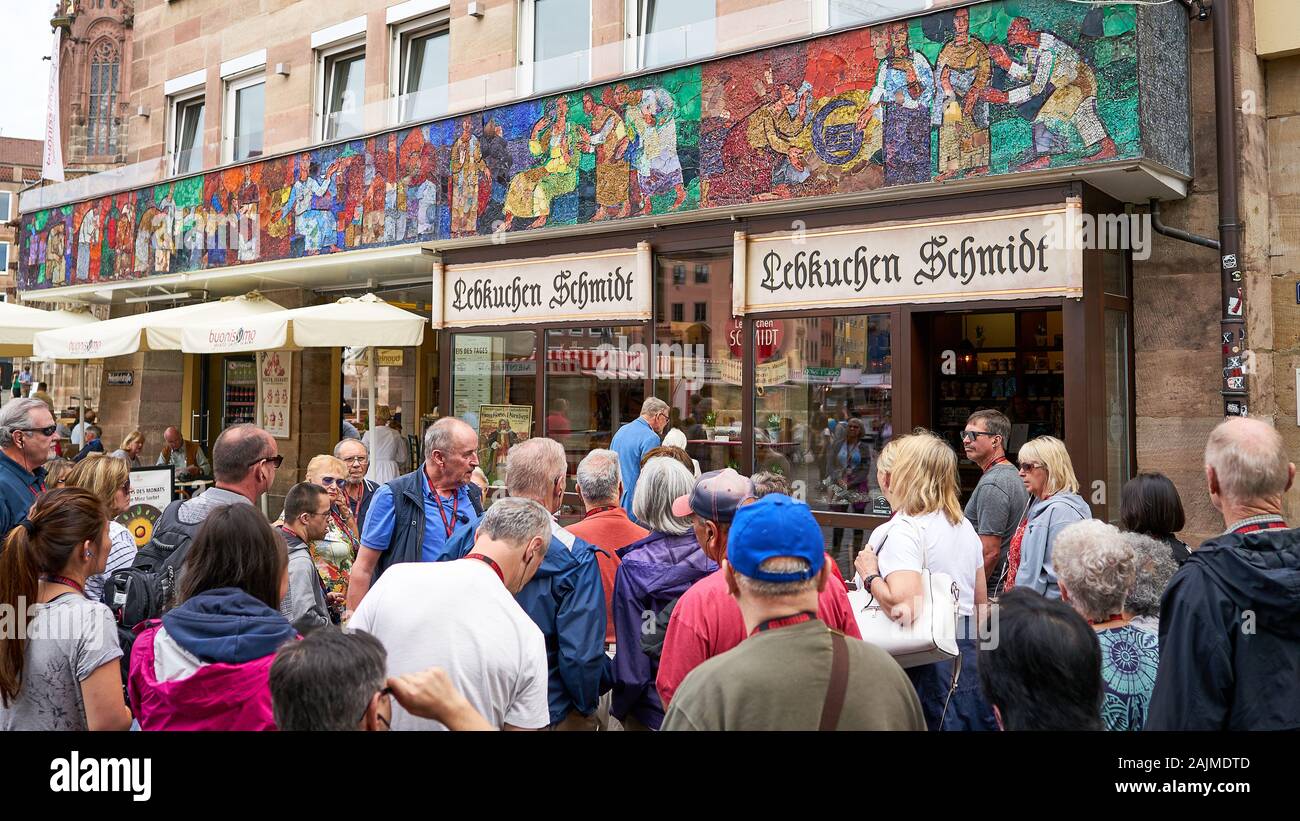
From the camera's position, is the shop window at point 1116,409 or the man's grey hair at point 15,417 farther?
the shop window at point 1116,409

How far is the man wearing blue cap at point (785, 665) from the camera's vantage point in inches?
87.0

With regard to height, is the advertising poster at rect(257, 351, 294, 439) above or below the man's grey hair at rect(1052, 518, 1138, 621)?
above

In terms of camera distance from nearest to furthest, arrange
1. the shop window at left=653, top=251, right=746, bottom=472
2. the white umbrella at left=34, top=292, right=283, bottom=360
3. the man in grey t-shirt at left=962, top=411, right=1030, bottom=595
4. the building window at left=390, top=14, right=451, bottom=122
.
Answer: the man in grey t-shirt at left=962, top=411, right=1030, bottom=595, the shop window at left=653, top=251, right=746, bottom=472, the white umbrella at left=34, top=292, right=283, bottom=360, the building window at left=390, top=14, right=451, bottom=122

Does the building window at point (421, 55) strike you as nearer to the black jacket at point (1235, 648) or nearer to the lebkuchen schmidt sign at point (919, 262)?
the lebkuchen schmidt sign at point (919, 262)

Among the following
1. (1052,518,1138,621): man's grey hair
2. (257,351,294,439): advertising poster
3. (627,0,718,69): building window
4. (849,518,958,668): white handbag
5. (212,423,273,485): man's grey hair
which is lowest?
(849,518,958,668): white handbag

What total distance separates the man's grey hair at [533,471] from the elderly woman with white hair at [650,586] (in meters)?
0.60

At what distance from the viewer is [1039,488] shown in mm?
5344

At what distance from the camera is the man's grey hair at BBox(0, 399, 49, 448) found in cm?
541

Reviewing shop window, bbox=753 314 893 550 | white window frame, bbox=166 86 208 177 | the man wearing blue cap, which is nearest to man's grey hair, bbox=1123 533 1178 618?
the man wearing blue cap

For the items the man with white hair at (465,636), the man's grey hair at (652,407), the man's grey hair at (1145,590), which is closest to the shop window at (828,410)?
the man's grey hair at (652,407)

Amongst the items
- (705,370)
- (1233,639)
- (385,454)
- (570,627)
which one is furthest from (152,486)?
(1233,639)

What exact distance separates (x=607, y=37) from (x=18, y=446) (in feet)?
23.6

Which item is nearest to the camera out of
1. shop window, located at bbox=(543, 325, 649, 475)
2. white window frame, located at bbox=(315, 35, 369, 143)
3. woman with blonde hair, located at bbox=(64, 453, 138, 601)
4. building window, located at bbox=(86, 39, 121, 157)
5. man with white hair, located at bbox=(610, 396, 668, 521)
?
woman with blonde hair, located at bbox=(64, 453, 138, 601)

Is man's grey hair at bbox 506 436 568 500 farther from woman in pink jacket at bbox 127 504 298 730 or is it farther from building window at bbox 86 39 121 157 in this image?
building window at bbox 86 39 121 157
